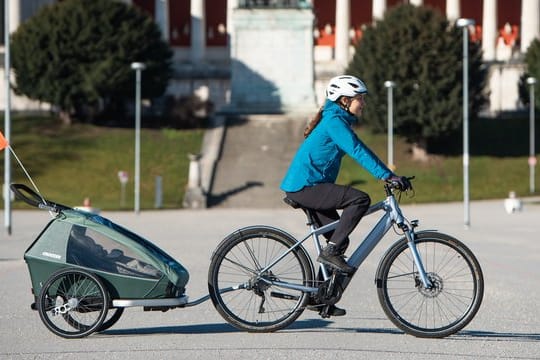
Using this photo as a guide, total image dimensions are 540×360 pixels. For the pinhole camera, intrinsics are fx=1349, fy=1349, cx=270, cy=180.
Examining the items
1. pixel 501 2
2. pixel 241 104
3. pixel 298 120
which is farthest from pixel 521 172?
pixel 501 2

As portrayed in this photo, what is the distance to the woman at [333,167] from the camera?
Answer: 34.4ft

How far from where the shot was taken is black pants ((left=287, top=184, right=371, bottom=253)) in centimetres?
1047

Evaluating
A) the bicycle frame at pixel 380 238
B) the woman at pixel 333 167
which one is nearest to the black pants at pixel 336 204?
the woman at pixel 333 167

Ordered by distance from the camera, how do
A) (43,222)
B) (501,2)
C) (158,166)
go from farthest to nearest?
(501,2)
(158,166)
(43,222)

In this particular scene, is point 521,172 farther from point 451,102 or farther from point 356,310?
point 356,310

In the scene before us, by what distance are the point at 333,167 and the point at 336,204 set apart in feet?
1.31

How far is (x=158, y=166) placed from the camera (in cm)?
6256

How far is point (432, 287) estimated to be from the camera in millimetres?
10562

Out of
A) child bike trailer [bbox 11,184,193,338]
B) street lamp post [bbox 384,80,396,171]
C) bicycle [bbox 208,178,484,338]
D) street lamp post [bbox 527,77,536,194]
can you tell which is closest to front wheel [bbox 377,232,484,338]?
bicycle [bbox 208,178,484,338]

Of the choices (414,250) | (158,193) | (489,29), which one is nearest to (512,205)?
Answer: (158,193)

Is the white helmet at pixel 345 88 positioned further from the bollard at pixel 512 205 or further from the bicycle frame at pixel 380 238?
the bollard at pixel 512 205

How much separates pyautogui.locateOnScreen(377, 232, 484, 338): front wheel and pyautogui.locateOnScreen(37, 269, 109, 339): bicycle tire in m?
2.20

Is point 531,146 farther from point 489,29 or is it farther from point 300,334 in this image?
point 300,334

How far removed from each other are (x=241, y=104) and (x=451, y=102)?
57.1 ft
